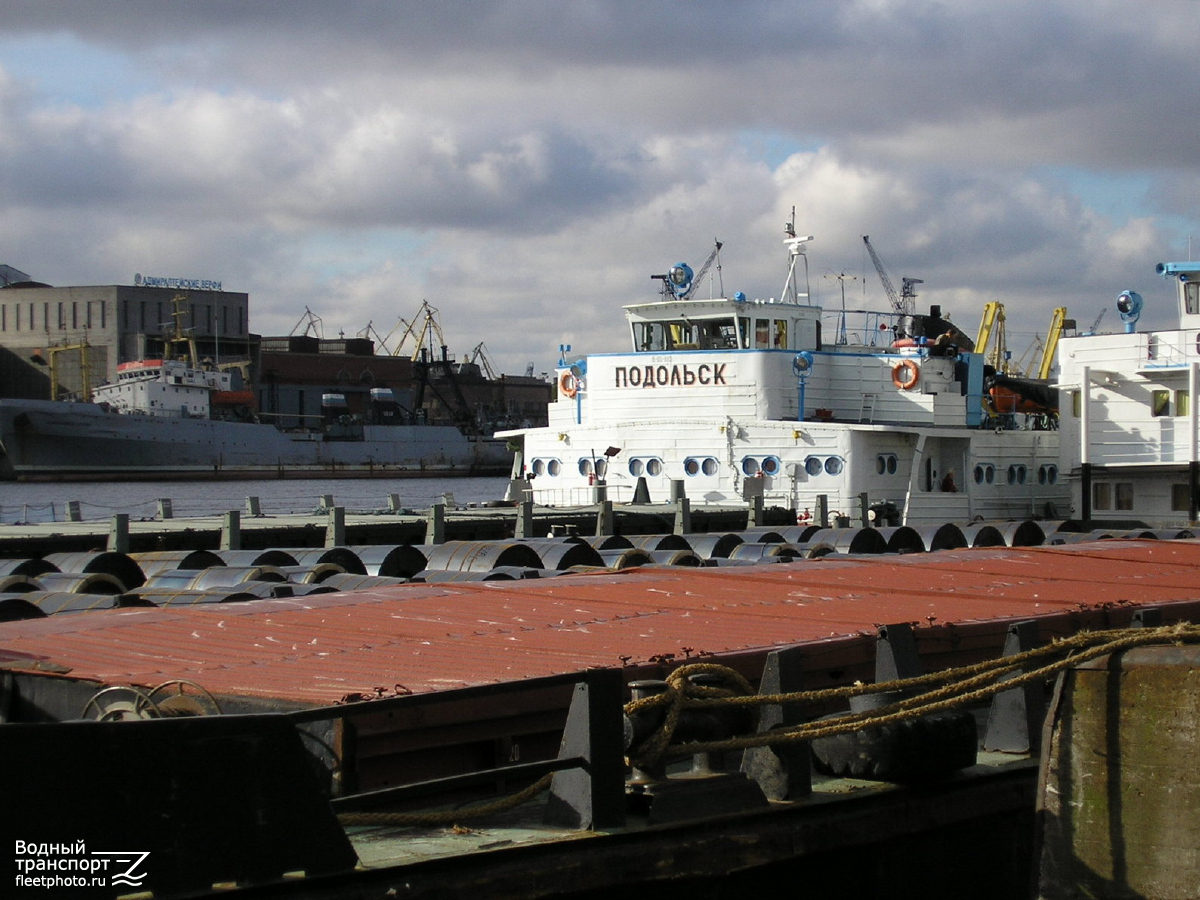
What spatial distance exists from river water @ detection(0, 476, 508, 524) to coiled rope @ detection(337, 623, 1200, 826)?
215 ft

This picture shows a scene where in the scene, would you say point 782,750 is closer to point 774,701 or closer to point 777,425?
point 774,701

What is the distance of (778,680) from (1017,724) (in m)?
2.30

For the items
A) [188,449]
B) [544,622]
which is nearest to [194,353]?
[188,449]

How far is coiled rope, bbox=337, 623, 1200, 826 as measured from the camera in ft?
21.1

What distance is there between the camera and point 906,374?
1462 inches

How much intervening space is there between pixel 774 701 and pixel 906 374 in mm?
31516

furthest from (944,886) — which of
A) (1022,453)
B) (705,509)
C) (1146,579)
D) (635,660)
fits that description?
(1022,453)

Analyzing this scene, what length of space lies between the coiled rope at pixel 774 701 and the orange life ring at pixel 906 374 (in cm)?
3044

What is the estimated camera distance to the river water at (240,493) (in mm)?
78438

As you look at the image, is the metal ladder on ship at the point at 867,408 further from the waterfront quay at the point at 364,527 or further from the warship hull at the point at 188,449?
the warship hull at the point at 188,449

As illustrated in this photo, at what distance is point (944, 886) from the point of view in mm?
7746

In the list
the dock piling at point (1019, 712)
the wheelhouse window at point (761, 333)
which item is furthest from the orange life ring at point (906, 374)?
the dock piling at point (1019, 712)

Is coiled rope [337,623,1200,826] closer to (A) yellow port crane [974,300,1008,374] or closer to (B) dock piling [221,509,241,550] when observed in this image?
(B) dock piling [221,509,241,550]

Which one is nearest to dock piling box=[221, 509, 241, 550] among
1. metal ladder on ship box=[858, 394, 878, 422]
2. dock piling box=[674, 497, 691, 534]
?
dock piling box=[674, 497, 691, 534]
